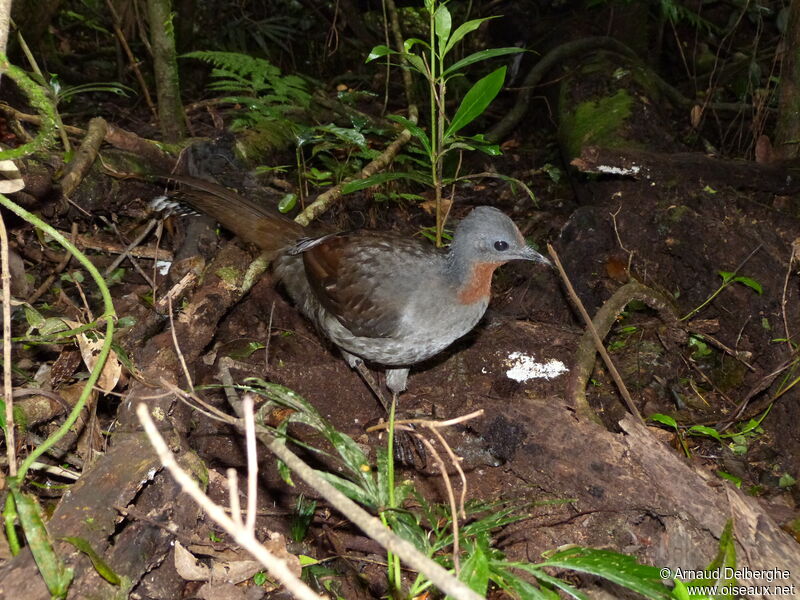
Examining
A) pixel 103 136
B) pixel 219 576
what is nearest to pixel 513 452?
pixel 219 576

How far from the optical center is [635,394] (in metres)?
3.75

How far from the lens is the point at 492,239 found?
3.32 metres

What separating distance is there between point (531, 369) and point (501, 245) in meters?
0.87

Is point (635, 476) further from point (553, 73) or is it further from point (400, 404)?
point (553, 73)

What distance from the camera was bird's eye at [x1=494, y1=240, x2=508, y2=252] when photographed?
10.8 feet

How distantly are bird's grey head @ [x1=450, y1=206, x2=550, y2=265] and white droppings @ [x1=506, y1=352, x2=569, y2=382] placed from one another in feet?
2.45

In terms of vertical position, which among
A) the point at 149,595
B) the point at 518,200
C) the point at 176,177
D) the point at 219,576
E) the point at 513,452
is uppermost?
the point at 176,177

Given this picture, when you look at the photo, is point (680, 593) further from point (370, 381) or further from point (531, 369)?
→ point (370, 381)

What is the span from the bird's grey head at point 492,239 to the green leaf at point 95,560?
215cm

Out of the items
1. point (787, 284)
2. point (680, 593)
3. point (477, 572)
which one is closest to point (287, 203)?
point (787, 284)

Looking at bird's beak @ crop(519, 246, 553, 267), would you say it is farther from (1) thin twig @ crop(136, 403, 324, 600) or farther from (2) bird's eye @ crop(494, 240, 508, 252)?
(1) thin twig @ crop(136, 403, 324, 600)

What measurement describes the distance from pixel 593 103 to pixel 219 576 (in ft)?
15.2

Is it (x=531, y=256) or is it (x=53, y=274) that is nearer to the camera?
(x=531, y=256)

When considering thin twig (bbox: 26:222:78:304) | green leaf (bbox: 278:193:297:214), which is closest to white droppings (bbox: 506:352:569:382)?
green leaf (bbox: 278:193:297:214)
